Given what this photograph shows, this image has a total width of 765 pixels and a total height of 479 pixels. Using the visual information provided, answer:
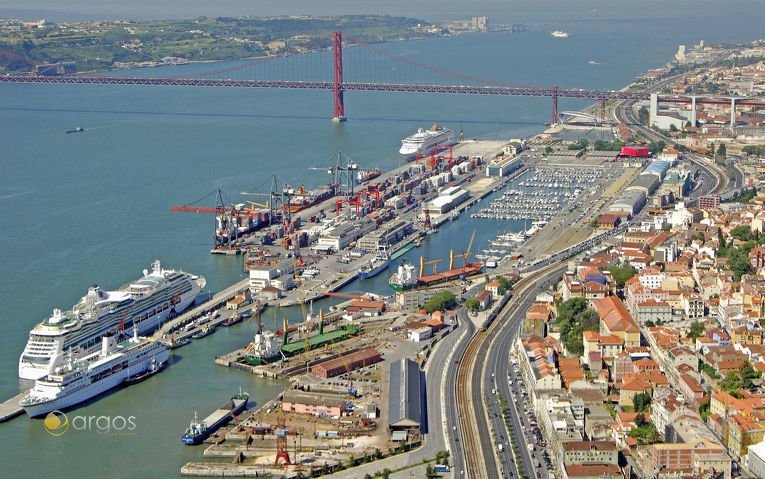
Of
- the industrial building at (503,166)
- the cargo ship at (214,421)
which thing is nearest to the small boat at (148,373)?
the cargo ship at (214,421)

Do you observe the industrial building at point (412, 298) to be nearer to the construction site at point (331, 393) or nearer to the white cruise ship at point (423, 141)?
the construction site at point (331, 393)

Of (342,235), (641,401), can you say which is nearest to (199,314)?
(342,235)

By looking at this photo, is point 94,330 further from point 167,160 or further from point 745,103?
point 745,103

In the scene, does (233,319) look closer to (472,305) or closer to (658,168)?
(472,305)

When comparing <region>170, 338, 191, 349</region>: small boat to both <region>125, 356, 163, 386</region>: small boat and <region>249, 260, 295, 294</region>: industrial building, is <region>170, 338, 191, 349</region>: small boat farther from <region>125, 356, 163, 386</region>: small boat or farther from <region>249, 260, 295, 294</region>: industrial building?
<region>249, 260, 295, 294</region>: industrial building

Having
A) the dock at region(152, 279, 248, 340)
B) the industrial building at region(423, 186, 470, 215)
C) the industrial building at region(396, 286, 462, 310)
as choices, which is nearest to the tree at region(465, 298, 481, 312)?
the industrial building at region(396, 286, 462, 310)

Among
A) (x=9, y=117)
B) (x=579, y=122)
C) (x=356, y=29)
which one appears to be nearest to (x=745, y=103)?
(x=579, y=122)


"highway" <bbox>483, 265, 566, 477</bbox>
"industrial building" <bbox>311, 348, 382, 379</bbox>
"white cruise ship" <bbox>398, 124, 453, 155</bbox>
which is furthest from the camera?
"white cruise ship" <bbox>398, 124, 453, 155</bbox>
